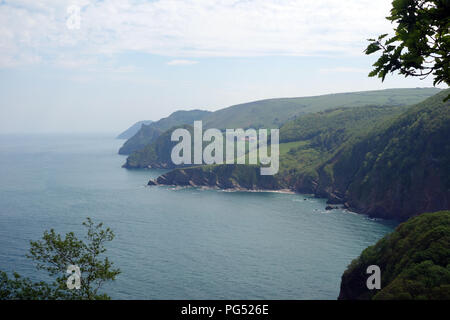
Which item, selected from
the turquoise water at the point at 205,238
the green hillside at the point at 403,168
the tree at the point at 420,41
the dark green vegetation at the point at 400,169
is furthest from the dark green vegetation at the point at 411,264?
the dark green vegetation at the point at 400,169

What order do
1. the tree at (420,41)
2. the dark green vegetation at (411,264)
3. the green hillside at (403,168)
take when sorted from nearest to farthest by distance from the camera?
the tree at (420,41) < the dark green vegetation at (411,264) < the green hillside at (403,168)

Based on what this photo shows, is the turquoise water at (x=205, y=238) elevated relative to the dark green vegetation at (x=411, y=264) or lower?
lower

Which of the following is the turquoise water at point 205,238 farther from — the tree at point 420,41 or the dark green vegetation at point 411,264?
the tree at point 420,41

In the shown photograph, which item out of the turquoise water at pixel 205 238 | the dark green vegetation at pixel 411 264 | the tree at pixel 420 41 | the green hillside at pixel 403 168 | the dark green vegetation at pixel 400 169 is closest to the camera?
the tree at pixel 420 41

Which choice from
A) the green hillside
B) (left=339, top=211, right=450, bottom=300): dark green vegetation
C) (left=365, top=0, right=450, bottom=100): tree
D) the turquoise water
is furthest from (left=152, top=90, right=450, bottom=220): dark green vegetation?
(left=365, top=0, right=450, bottom=100): tree

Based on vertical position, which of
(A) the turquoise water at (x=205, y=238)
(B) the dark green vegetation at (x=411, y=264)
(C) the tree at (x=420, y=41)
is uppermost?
(C) the tree at (x=420, y=41)
